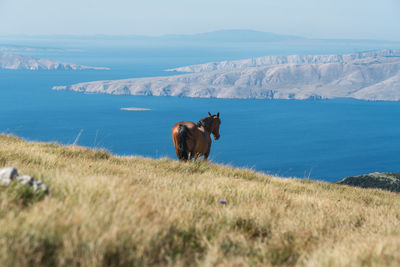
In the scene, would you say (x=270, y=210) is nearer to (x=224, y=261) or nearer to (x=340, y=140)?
(x=224, y=261)

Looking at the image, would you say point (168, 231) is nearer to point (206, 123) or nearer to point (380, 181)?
point (206, 123)

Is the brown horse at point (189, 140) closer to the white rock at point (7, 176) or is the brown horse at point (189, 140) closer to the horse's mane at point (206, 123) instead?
the horse's mane at point (206, 123)

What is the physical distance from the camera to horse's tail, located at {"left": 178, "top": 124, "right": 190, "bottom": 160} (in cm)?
1293

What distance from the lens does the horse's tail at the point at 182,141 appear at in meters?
12.9

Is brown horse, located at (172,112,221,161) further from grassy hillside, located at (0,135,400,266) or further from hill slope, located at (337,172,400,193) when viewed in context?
hill slope, located at (337,172,400,193)

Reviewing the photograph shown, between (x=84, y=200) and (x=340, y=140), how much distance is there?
200774 mm

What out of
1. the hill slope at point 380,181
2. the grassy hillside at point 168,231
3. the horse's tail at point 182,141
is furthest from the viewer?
the hill slope at point 380,181

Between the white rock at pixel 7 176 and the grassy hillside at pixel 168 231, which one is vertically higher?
the white rock at pixel 7 176

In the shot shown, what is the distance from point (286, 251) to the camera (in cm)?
408

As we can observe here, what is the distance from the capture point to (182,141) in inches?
510

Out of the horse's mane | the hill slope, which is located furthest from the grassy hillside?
the hill slope

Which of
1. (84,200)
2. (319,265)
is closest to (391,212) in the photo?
(319,265)

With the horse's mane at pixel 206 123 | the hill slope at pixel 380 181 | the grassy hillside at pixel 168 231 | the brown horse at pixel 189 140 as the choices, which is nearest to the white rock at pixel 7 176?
the grassy hillside at pixel 168 231

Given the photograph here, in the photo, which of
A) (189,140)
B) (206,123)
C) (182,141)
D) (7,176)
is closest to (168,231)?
(7,176)
